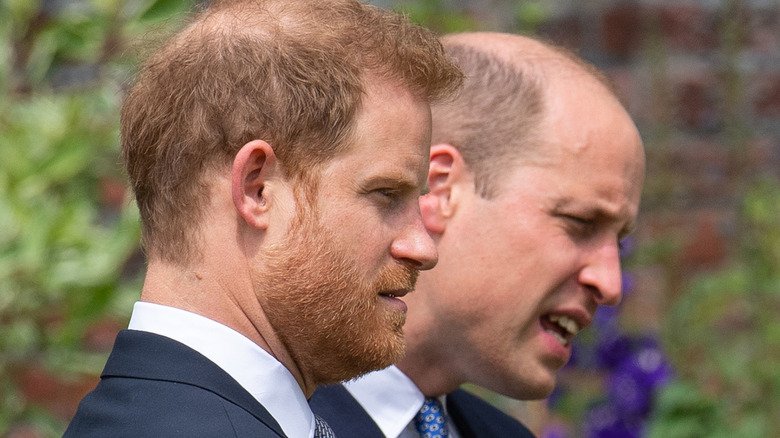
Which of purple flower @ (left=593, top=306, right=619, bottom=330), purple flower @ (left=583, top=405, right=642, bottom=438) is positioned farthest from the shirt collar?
purple flower @ (left=593, top=306, right=619, bottom=330)

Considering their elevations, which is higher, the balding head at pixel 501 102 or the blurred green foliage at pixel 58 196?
the balding head at pixel 501 102

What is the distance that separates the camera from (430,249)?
141 cm

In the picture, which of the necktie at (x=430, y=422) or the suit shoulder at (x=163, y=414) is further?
the necktie at (x=430, y=422)

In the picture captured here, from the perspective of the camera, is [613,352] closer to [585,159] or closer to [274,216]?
[585,159]

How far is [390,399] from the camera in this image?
191 centimetres

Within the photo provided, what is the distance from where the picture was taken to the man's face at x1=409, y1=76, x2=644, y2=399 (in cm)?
196

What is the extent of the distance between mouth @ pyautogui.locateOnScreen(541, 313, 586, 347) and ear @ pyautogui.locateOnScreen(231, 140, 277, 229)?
33.6 inches

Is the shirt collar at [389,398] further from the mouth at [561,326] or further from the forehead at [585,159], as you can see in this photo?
the forehead at [585,159]

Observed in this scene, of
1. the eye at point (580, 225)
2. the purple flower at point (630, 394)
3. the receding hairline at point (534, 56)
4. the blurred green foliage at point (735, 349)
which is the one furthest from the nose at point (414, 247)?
the blurred green foliage at point (735, 349)

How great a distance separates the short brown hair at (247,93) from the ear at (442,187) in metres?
0.57

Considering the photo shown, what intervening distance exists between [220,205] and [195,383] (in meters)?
0.22

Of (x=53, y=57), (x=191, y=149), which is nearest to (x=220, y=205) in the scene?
(x=191, y=149)

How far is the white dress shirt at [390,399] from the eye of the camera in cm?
187

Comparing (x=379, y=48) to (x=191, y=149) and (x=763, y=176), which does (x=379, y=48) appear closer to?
(x=191, y=149)
